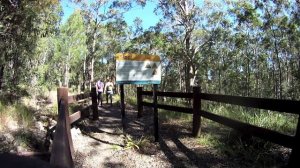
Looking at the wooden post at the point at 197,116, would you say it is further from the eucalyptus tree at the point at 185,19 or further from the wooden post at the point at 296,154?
the eucalyptus tree at the point at 185,19

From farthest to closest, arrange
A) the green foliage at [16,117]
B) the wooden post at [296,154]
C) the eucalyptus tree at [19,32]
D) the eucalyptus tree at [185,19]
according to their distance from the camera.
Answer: the eucalyptus tree at [185,19] < the eucalyptus tree at [19,32] < the green foliage at [16,117] < the wooden post at [296,154]

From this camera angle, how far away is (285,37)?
4556 cm

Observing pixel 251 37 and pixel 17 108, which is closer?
pixel 17 108

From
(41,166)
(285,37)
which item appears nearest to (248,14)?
(285,37)

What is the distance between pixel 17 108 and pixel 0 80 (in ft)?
11.4

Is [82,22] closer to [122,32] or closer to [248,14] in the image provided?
[122,32]

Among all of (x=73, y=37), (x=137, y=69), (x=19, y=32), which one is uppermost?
(x=73, y=37)

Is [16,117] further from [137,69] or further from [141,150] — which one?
[141,150]

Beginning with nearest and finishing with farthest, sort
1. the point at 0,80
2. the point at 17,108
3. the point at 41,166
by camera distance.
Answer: the point at 41,166 < the point at 17,108 < the point at 0,80

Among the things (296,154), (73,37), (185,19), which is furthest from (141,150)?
(73,37)

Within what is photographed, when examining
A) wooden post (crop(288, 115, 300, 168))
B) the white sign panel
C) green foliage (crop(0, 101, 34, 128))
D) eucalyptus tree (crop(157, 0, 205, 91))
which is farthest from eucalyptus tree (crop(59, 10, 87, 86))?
wooden post (crop(288, 115, 300, 168))

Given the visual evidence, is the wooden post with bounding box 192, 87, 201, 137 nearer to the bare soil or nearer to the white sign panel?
the bare soil

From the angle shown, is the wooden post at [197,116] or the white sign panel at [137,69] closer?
the wooden post at [197,116]

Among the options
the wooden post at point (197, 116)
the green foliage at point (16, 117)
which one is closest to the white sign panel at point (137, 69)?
the wooden post at point (197, 116)
